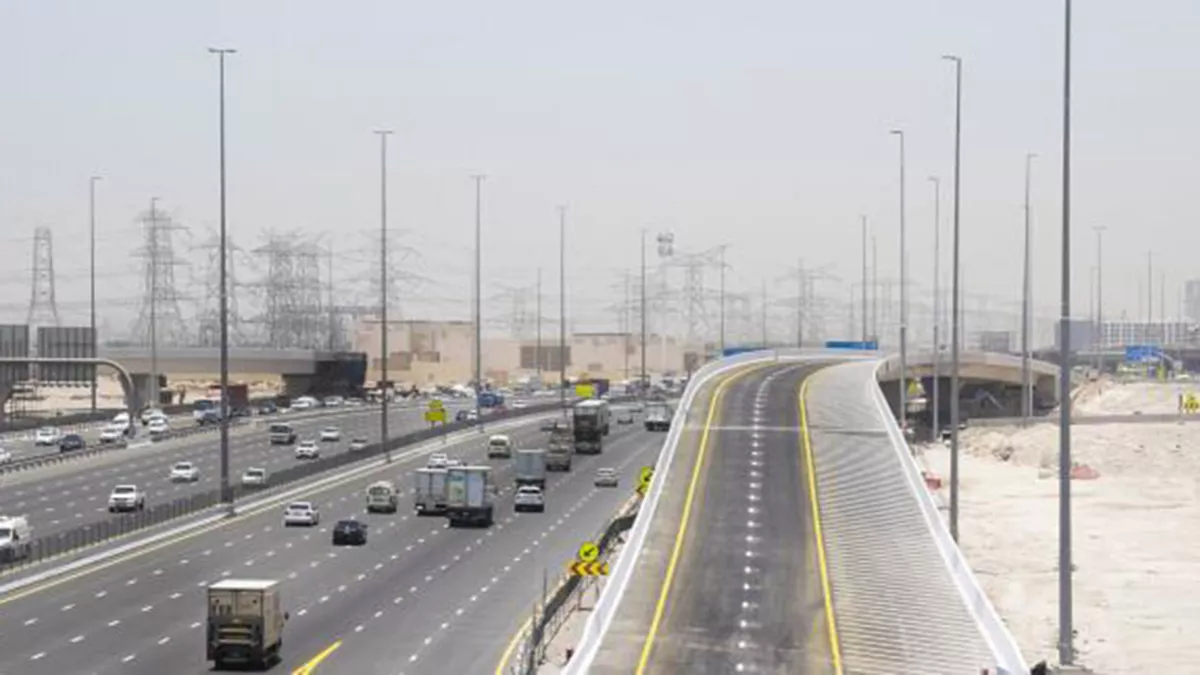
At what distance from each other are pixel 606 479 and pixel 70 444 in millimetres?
36774

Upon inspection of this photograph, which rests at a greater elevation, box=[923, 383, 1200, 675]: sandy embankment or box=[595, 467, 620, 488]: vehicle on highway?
box=[595, 467, 620, 488]: vehicle on highway

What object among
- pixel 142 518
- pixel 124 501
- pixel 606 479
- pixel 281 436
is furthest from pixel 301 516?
pixel 281 436

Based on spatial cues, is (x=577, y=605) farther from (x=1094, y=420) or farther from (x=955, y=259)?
(x=1094, y=420)

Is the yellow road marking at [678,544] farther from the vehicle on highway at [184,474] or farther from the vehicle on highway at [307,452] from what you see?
the vehicle on highway at [184,474]

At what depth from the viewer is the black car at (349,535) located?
240 ft

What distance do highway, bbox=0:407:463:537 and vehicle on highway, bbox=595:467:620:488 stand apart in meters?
19.9

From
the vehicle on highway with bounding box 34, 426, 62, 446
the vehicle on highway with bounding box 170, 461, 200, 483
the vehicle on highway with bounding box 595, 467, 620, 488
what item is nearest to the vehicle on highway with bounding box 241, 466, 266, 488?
the vehicle on highway with bounding box 170, 461, 200, 483

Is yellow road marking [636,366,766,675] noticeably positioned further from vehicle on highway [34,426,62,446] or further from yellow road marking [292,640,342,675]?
vehicle on highway [34,426,62,446]

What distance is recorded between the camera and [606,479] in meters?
104

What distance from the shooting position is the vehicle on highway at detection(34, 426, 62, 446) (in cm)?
12569

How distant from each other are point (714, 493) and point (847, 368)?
76.3 m

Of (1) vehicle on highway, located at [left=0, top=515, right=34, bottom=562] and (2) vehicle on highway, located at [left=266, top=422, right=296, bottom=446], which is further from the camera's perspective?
(2) vehicle on highway, located at [left=266, top=422, right=296, bottom=446]

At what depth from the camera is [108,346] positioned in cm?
19112

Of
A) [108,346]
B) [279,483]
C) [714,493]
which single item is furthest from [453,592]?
[108,346]
